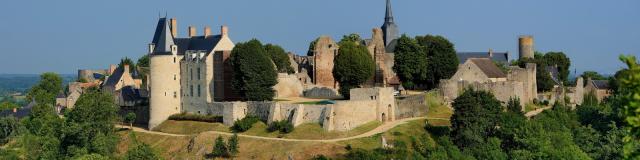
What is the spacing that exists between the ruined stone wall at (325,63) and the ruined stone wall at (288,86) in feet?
8.98

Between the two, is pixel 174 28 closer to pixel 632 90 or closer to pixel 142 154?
pixel 142 154

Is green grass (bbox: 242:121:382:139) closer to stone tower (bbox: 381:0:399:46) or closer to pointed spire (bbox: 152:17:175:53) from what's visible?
pointed spire (bbox: 152:17:175:53)

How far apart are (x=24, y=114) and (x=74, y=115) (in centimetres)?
2869

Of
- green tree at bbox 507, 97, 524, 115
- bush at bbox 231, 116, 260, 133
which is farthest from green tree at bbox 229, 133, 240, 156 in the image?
green tree at bbox 507, 97, 524, 115

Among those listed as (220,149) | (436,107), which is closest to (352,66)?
(436,107)

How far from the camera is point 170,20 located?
69.9m

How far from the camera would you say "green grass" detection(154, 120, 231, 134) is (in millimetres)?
61062

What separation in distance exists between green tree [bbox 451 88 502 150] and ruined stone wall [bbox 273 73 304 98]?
668 inches

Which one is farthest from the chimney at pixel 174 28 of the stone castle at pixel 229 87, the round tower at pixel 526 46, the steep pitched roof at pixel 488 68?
the round tower at pixel 526 46

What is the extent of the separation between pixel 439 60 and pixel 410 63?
2.46 m

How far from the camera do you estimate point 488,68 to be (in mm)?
70375

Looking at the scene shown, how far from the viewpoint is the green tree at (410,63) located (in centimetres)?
7306

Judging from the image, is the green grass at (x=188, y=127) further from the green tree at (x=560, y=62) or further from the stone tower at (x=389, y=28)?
the green tree at (x=560, y=62)

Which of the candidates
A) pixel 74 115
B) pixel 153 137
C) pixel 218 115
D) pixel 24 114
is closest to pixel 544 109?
pixel 218 115
